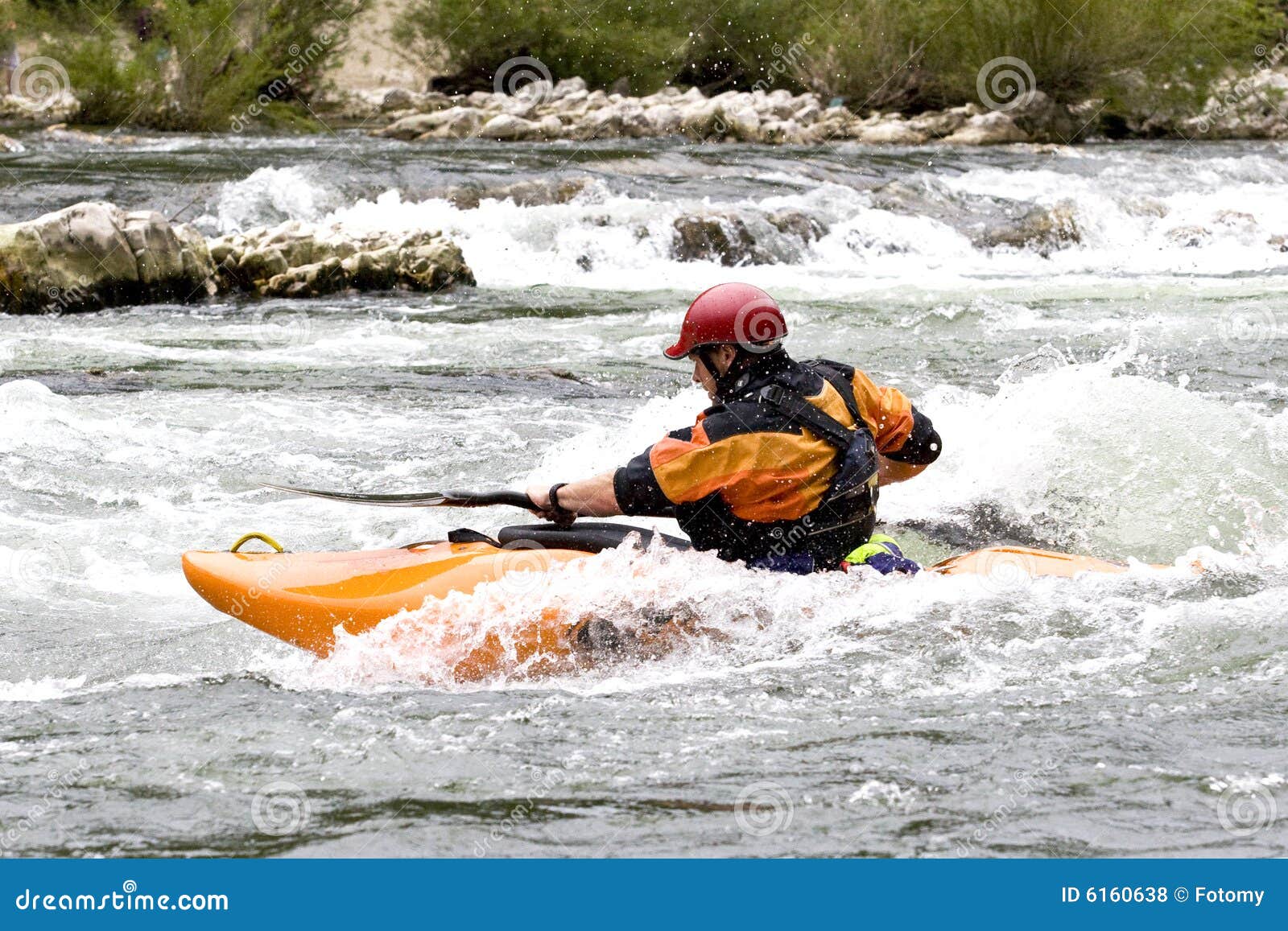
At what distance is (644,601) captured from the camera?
4.02 metres

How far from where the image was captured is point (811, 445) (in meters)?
3.77

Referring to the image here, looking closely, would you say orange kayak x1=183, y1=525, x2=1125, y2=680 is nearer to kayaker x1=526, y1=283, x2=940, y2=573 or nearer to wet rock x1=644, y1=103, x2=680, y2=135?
kayaker x1=526, y1=283, x2=940, y2=573

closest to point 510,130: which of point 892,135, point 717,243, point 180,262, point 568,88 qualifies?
point 568,88

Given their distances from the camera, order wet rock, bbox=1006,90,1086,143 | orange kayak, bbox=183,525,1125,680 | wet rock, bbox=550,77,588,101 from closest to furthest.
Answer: orange kayak, bbox=183,525,1125,680, wet rock, bbox=1006,90,1086,143, wet rock, bbox=550,77,588,101

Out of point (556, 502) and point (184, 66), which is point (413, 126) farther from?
point (556, 502)

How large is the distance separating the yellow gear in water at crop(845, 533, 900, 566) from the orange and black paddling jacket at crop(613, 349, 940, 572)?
97mm

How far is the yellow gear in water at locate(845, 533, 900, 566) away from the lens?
13.4ft

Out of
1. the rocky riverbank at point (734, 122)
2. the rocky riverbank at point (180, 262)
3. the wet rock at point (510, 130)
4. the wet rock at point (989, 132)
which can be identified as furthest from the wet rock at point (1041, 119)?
the rocky riverbank at point (180, 262)

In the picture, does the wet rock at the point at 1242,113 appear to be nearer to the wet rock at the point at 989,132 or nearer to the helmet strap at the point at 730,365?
the wet rock at the point at 989,132

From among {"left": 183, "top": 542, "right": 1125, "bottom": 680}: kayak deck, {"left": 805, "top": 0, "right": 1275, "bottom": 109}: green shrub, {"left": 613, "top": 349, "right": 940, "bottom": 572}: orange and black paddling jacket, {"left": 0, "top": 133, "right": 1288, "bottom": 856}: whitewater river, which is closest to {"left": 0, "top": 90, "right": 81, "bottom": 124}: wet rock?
{"left": 0, "top": 133, "right": 1288, "bottom": 856}: whitewater river

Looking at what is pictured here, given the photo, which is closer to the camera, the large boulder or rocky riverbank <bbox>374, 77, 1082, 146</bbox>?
the large boulder

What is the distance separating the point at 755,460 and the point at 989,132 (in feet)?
63.6

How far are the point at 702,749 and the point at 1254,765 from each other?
119cm
